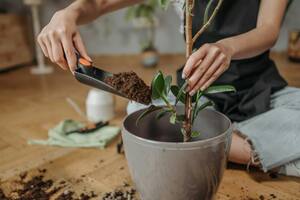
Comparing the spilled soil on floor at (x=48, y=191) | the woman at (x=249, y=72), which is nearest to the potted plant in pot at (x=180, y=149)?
the woman at (x=249, y=72)

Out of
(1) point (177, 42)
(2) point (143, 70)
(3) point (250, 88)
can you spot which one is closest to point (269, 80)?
(3) point (250, 88)

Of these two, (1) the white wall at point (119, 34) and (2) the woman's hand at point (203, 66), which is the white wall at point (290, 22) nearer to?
(1) the white wall at point (119, 34)

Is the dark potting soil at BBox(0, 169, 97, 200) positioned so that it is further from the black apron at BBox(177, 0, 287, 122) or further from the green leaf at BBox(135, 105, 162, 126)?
the black apron at BBox(177, 0, 287, 122)

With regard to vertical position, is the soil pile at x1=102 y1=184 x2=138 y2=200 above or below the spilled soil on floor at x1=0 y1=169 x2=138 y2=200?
above

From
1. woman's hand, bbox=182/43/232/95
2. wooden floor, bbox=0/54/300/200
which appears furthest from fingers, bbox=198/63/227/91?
wooden floor, bbox=0/54/300/200

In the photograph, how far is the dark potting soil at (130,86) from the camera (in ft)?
2.23

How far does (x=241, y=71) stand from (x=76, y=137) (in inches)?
23.5

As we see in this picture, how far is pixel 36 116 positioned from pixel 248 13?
0.94m

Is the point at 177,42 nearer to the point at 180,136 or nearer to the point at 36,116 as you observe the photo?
the point at 36,116

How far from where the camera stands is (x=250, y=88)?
1.08 metres

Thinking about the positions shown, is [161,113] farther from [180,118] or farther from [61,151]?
[61,151]

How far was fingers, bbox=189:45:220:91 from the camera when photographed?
0.62 metres

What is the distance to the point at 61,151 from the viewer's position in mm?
1180

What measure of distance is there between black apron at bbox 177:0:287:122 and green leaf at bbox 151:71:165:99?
41 cm
